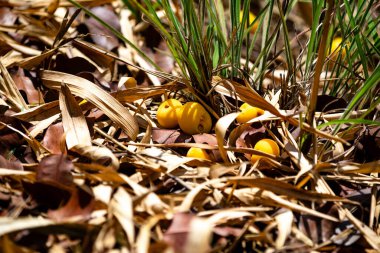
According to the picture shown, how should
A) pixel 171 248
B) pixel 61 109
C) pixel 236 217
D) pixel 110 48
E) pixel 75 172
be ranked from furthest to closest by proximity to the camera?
pixel 110 48 < pixel 61 109 < pixel 75 172 < pixel 236 217 < pixel 171 248

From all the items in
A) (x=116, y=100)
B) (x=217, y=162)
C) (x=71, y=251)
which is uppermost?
(x=116, y=100)

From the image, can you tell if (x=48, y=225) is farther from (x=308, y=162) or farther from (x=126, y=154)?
(x=308, y=162)

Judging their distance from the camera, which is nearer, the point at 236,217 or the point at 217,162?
the point at 236,217

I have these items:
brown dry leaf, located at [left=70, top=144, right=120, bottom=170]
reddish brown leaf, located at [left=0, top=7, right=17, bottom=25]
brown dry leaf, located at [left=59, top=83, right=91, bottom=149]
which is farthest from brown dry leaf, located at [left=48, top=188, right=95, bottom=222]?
reddish brown leaf, located at [left=0, top=7, right=17, bottom=25]

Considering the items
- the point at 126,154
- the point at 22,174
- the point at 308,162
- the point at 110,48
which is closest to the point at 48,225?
the point at 22,174

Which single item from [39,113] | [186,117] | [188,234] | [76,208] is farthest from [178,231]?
[39,113]

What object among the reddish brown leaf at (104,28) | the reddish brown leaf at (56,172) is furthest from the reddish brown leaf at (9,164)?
the reddish brown leaf at (104,28)
